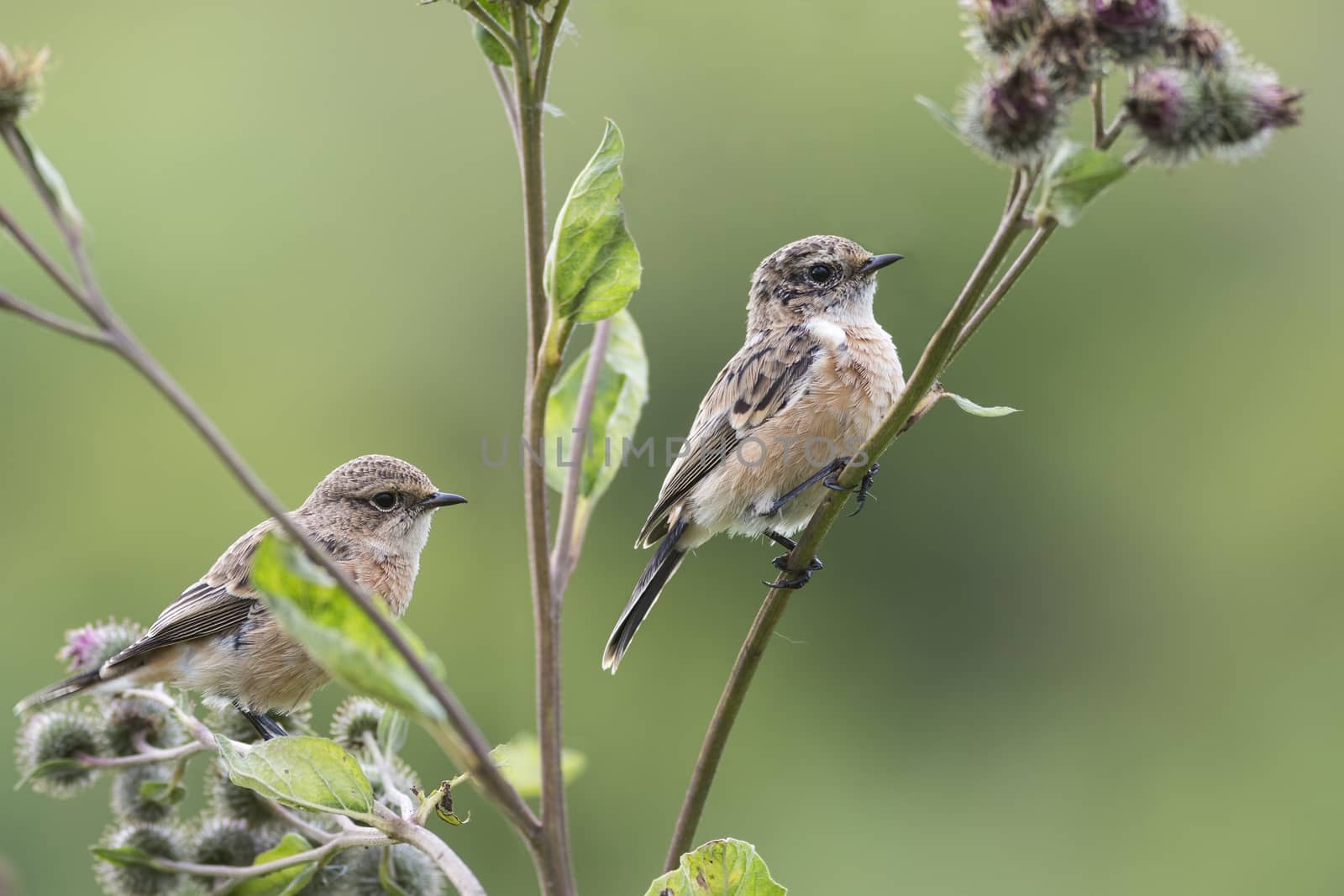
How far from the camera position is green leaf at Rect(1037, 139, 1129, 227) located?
5.63 feet

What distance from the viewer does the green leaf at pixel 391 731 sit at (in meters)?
2.86

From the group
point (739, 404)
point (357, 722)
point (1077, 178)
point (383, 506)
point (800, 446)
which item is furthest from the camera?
point (383, 506)

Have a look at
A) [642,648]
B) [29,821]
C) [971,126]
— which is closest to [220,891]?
[971,126]

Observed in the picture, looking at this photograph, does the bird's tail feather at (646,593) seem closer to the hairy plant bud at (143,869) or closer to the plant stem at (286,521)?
the hairy plant bud at (143,869)

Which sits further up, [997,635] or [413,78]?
[413,78]

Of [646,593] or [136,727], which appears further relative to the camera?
[646,593]

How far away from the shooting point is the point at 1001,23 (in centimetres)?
208

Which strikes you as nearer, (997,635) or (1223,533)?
(997,635)

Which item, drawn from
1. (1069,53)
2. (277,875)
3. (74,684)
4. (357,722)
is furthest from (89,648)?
(1069,53)

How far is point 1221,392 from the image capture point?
1238 cm

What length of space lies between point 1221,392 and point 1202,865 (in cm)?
435

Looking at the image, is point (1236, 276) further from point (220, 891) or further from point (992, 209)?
point (220, 891)

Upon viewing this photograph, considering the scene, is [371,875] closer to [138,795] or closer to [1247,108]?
[138,795]

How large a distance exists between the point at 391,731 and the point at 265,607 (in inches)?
83.7
